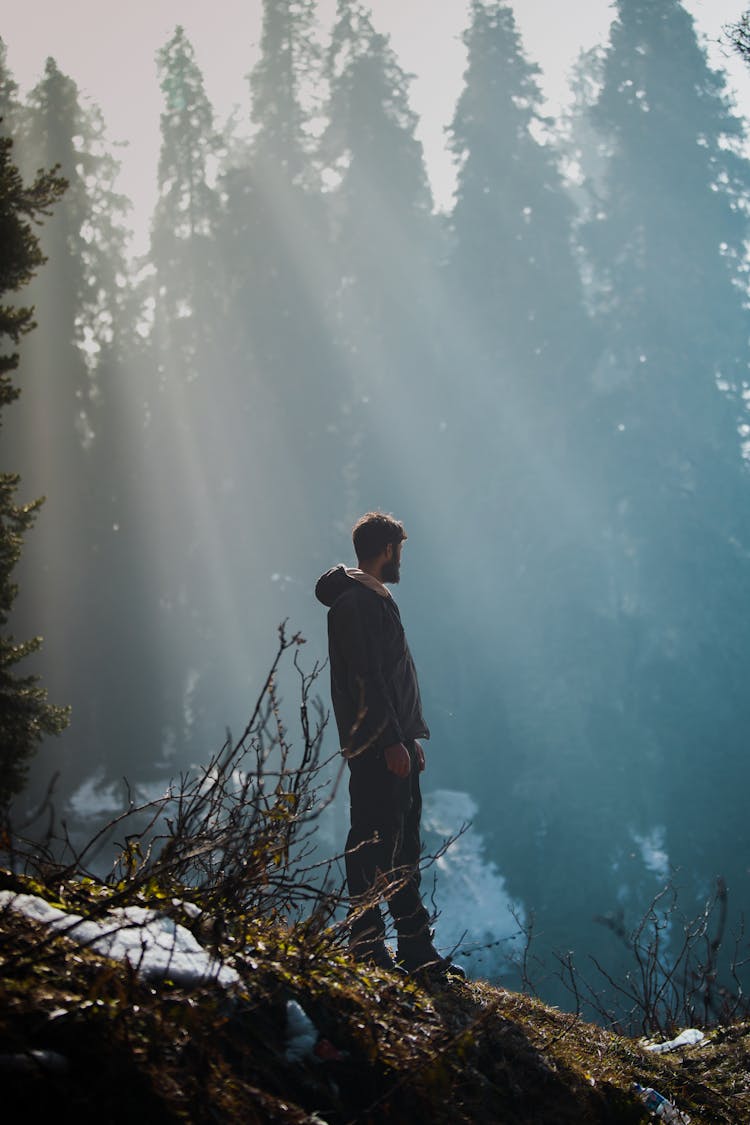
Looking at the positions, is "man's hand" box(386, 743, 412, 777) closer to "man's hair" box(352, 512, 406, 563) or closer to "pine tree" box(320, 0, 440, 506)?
"man's hair" box(352, 512, 406, 563)

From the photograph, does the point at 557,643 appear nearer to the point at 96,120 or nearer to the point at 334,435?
the point at 334,435

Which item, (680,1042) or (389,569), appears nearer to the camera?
(680,1042)

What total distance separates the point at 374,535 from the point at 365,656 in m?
0.68

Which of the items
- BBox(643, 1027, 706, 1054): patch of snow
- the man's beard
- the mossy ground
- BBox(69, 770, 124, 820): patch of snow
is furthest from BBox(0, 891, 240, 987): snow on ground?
BBox(69, 770, 124, 820): patch of snow

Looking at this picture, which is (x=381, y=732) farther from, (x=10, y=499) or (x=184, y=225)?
(x=184, y=225)

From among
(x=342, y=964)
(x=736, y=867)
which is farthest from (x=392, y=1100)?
(x=736, y=867)

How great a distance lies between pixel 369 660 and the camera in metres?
3.98

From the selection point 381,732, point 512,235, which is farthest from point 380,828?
point 512,235

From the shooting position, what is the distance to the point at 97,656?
72.7 ft

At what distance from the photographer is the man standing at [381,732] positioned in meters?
3.82

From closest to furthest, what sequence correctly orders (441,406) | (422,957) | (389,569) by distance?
1. (422,957)
2. (389,569)
3. (441,406)

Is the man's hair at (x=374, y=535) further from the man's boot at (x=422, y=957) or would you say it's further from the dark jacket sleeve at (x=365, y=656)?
the man's boot at (x=422, y=957)

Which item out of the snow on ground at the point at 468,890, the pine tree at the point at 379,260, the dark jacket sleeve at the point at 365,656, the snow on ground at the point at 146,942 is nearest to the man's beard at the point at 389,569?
the dark jacket sleeve at the point at 365,656

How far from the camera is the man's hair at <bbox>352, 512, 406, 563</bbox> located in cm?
431
